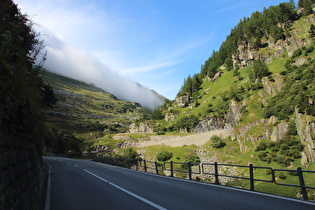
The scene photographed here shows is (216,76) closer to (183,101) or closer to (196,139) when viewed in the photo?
(183,101)

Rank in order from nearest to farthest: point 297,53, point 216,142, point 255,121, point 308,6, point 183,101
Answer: point 255,121, point 216,142, point 297,53, point 308,6, point 183,101

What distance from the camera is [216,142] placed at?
5809 centimetres

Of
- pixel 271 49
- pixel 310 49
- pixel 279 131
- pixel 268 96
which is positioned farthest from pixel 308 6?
pixel 279 131

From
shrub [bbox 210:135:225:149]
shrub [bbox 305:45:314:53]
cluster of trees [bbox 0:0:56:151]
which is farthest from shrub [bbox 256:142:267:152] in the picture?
shrub [bbox 305:45:314:53]

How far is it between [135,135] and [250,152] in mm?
50974

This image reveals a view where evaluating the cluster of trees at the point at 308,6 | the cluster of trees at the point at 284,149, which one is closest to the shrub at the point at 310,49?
the cluster of trees at the point at 308,6

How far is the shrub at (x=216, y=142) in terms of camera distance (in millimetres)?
56688

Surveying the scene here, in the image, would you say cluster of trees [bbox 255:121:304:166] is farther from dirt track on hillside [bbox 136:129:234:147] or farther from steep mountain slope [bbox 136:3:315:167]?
dirt track on hillside [bbox 136:129:234:147]

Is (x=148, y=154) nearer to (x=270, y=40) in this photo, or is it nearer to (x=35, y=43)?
(x=35, y=43)

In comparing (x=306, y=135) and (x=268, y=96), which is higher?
(x=268, y=96)

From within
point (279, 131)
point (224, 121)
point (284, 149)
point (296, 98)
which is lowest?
point (284, 149)

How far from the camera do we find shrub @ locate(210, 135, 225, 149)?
5669 cm

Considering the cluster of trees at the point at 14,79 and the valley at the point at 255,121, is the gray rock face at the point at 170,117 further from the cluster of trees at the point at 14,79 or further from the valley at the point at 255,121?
the cluster of trees at the point at 14,79

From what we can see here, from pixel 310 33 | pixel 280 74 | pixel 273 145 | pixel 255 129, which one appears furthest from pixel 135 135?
pixel 310 33
